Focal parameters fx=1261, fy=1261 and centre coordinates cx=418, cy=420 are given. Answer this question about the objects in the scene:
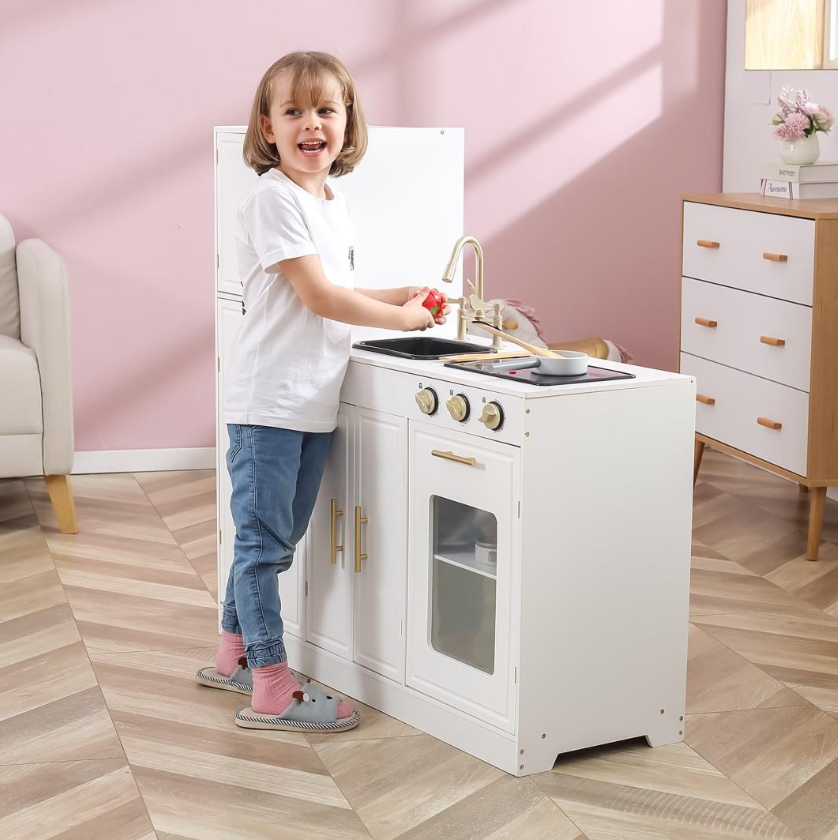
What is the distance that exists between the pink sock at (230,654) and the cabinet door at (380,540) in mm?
244

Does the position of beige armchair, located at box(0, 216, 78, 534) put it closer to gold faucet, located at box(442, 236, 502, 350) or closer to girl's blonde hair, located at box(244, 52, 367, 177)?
girl's blonde hair, located at box(244, 52, 367, 177)

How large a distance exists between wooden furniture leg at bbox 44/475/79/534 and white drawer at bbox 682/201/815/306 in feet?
6.25

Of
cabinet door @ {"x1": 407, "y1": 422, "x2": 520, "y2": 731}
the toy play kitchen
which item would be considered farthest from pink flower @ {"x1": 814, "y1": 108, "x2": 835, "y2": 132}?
cabinet door @ {"x1": 407, "y1": 422, "x2": 520, "y2": 731}

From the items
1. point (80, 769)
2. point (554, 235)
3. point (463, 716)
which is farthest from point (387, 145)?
point (554, 235)

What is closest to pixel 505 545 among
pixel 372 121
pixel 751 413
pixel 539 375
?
pixel 539 375

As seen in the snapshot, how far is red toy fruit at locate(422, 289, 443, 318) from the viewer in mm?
2330

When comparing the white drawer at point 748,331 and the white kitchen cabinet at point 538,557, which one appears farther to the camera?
the white drawer at point 748,331

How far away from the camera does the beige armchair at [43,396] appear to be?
11.3ft

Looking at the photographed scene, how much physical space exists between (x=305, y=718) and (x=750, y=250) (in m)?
1.88

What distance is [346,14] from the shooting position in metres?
4.19

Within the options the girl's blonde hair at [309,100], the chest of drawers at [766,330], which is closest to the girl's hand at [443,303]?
the girl's blonde hair at [309,100]

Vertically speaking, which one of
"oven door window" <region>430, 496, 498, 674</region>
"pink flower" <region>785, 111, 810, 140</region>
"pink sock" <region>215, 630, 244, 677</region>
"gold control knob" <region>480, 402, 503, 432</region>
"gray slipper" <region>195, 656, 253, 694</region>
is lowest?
"gray slipper" <region>195, 656, 253, 694</region>

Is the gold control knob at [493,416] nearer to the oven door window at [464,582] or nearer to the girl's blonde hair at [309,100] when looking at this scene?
the oven door window at [464,582]

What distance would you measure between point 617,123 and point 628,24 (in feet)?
1.12
